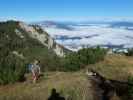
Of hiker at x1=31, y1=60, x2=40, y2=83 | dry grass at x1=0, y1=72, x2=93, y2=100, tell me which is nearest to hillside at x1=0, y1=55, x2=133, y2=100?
dry grass at x1=0, y1=72, x2=93, y2=100

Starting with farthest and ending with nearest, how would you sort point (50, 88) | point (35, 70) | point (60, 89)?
1. point (35, 70)
2. point (50, 88)
3. point (60, 89)

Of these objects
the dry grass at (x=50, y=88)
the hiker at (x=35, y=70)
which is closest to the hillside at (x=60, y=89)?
the dry grass at (x=50, y=88)

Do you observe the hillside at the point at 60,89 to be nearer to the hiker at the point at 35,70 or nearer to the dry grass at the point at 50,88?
the dry grass at the point at 50,88

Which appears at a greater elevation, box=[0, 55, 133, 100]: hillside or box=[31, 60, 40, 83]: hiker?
box=[31, 60, 40, 83]: hiker

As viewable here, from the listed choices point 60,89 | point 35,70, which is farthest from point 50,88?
point 35,70

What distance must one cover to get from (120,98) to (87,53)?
2369 centimetres

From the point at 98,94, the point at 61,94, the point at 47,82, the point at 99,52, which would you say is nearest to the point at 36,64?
the point at 47,82

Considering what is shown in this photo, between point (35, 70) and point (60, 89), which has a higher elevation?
point (35, 70)

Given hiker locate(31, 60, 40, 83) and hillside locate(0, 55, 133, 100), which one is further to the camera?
hiker locate(31, 60, 40, 83)

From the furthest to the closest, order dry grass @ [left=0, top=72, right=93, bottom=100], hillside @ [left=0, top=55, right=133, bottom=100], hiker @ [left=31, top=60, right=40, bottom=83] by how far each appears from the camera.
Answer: hiker @ [left=31, top=60, right=40, bottom=83]
dry grass @ [left=0, top=72, right=93, bottom=100]
hillside @ [left=0, top=55, right=133, bottom=100]

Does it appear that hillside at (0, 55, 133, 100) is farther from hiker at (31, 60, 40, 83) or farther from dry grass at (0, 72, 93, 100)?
hiker at (31, 60, 40, 83)

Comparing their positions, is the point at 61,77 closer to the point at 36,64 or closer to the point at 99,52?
the point at 36,64

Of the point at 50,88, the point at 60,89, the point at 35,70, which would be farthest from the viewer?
the point at 35,70

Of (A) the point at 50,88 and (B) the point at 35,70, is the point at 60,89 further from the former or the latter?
(B) the point at 35,70
